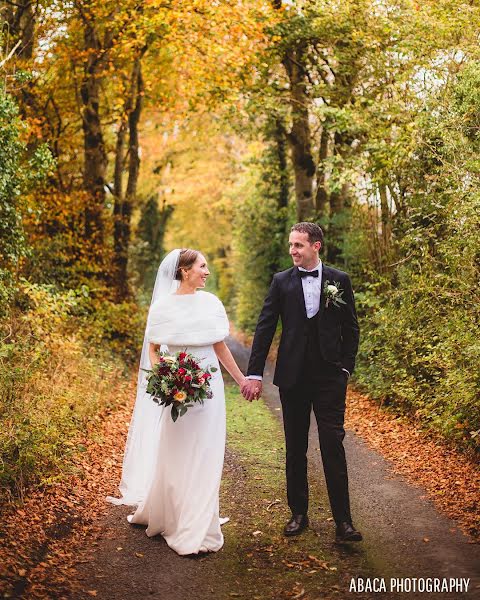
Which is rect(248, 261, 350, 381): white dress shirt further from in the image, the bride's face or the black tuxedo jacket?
the bride's face

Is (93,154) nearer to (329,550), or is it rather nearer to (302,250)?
(302,250)

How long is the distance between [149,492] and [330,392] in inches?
67.4

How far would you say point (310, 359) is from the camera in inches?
217

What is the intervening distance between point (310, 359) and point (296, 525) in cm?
137

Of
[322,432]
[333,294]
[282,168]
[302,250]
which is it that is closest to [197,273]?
[302,250]

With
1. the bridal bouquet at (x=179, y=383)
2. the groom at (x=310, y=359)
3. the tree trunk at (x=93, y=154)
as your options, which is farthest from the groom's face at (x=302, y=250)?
the tree trunk at (x=93, y=154)

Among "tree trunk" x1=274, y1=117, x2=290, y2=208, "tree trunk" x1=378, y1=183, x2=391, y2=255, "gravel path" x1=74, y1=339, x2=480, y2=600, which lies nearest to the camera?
"gravel path" x1=74, y1=339, x2=480, y2=600

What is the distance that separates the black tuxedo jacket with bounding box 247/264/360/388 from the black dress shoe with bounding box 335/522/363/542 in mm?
1180

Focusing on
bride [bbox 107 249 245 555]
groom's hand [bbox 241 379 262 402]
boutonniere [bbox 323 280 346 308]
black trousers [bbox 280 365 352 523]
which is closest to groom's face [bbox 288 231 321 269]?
boutonniere [bbox 323 280 346 308]

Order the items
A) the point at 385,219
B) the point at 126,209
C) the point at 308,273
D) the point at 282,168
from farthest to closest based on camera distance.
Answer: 1. the point at 282,168
2. the point at 126,209
3. the point at 385,219
4. the point at 308,273

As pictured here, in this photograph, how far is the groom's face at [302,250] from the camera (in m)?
5.55

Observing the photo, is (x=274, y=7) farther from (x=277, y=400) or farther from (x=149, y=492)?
(x=149, y=492)

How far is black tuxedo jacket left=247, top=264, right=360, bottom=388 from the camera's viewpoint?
5500 mm

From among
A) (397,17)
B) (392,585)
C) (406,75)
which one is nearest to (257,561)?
(392,585)
